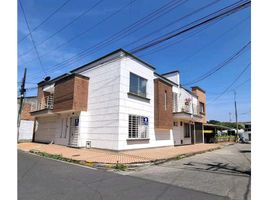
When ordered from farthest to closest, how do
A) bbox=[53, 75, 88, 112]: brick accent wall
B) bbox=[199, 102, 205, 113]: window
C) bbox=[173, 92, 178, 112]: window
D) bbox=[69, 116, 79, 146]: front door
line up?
1. bbox=[199, 102, 205, 113]: window
2. bbox=[173, 92, 178, 112]: window
3. bbox=[69, 116, 79, 146]: front door
4. bbox=[53, 75, 88, 112]: brick accent wall

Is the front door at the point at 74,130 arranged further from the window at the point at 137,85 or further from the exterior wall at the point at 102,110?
the window at the point at 137,85

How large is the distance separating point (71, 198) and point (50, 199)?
493 mm

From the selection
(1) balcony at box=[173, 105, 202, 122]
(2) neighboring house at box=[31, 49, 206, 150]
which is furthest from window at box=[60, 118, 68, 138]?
(1) balcony at box=[173, 105, 202, 122]

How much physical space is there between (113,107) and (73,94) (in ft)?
13.2


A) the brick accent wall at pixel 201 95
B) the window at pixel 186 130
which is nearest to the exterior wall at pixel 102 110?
the window at pixel 186 130

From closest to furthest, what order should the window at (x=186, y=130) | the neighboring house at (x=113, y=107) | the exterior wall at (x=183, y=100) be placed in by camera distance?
the neighboring house at (x=113, y=107) → the exterior wall at (x=183, y=100) → the window at (x=186, y=130)

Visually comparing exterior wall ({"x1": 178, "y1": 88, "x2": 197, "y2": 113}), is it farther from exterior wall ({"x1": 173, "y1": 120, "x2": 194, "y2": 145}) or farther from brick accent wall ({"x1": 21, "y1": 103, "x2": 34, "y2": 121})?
brick accent wall ({"x1": 21, "y1": 103, "x2": 34, "y2": 121})

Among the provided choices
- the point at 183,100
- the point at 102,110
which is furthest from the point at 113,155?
the point at 183,100

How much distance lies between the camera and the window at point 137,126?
52.7ft

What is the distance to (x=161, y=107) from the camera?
64.1 feet

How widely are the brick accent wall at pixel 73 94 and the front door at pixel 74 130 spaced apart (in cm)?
121

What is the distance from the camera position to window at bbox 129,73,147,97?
55.9 ft
